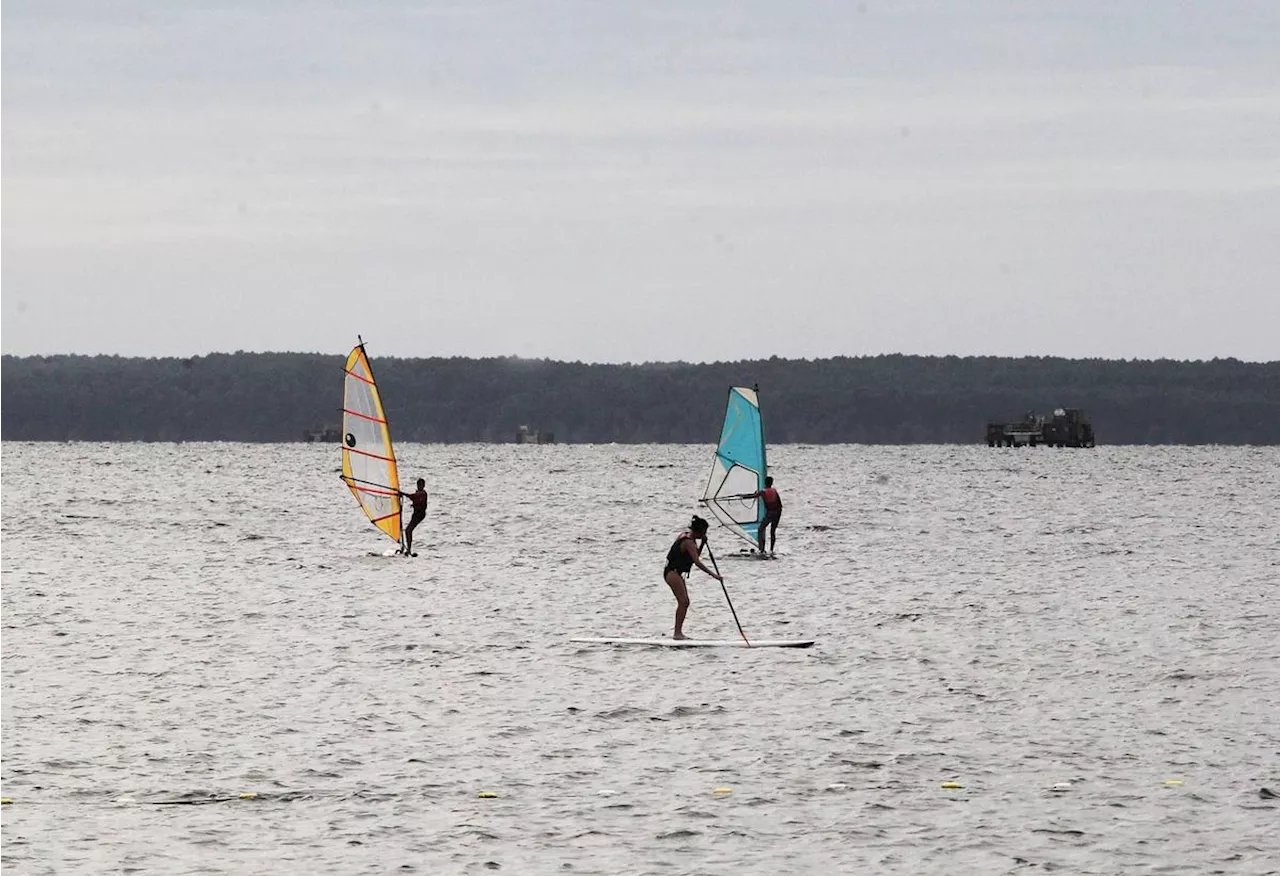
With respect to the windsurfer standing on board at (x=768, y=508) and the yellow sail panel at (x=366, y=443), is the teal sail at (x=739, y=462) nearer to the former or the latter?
the windsurfer standing on board at (x=768, y=508)

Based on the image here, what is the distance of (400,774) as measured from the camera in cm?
1422

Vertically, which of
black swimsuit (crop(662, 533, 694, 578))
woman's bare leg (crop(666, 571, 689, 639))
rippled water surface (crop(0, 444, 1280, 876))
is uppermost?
black swimsuit (crop(662, 533, 694, 578))

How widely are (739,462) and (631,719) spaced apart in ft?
76.3

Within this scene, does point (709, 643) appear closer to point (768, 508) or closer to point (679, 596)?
point (679, 596)

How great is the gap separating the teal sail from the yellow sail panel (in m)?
6.45

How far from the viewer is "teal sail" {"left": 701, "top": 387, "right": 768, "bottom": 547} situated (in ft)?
131

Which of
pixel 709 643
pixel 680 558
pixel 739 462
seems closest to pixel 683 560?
pixel 680 558

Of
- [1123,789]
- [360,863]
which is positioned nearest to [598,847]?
[360,863]

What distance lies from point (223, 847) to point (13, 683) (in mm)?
8389

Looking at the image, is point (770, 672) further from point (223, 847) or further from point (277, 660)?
point (223, 847)

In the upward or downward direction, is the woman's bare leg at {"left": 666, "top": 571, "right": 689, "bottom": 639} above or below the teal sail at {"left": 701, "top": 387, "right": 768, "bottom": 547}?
below

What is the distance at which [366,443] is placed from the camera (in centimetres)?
4084

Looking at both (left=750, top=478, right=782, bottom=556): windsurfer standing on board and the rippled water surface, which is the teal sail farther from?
the rippled water surface

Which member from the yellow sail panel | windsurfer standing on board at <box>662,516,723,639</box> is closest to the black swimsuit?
windsurfer standing on board at <box>662,516,723,639</box>
